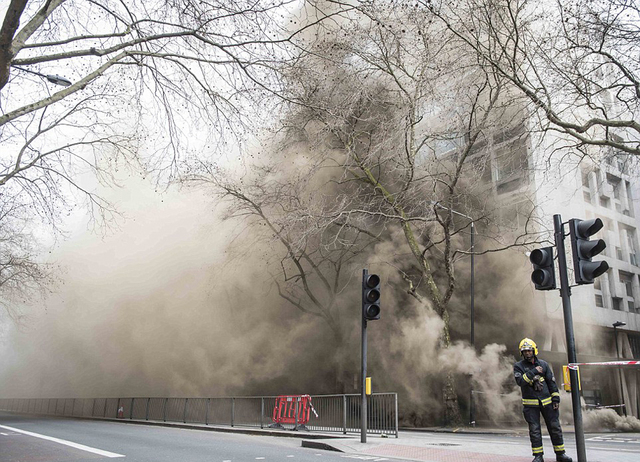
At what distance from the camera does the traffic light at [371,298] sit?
8.27 metres

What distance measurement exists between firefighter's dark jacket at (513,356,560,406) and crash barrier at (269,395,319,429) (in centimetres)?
684

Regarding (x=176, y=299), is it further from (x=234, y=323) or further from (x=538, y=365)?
(x=538, y=365)

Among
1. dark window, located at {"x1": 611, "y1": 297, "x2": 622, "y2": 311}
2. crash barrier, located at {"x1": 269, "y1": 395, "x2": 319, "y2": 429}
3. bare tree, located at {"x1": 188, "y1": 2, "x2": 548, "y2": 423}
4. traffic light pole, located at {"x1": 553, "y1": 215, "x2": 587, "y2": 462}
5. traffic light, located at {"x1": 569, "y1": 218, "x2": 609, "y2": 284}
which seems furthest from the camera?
dark window, located at {"x1": 611, "y1": 297, "x2": 622, "y2": 311}

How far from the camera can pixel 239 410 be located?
560 inches

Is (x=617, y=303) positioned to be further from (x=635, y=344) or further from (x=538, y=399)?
(x=538, y=399)

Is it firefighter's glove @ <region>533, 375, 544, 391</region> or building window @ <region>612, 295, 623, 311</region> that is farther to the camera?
building window @ <region>612, 295, 623, 311</region>

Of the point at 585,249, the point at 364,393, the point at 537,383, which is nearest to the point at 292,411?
the point at 364,393

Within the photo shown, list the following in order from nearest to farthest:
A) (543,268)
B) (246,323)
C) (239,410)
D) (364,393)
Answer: (543,268), (364,393), (239,410), (246,323)

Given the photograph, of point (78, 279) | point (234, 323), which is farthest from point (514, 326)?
point (78, 279)

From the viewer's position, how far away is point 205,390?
19.1 metres

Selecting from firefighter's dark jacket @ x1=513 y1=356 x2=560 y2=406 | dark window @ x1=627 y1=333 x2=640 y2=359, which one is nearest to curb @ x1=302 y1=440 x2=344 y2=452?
firefighter's dark jacket @ x1=513 y1=356 x2=560 y2=406

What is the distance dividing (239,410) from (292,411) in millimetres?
3048

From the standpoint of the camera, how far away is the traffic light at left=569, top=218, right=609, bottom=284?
5172 millimetres

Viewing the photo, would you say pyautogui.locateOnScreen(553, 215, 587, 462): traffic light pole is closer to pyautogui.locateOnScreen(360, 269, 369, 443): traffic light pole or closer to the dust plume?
pyautogui.locateOnScreen(360, 269, 369, 443): traffic light pole
